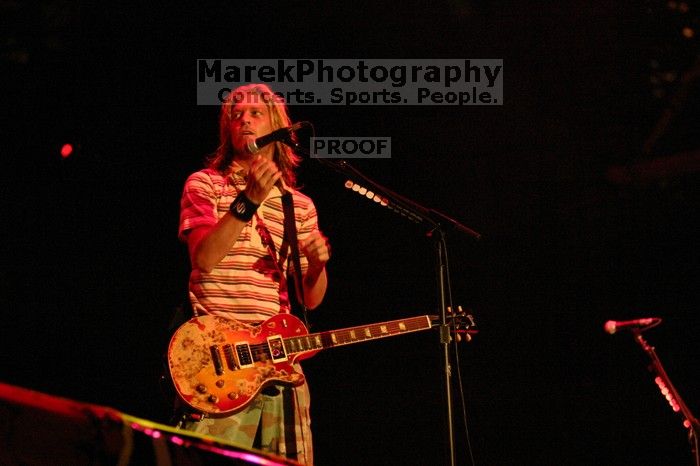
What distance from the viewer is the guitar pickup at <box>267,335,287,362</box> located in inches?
109

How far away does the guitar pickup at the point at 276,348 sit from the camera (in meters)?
2.78

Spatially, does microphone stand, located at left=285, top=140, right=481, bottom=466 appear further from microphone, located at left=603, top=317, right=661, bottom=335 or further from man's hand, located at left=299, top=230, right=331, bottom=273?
microphone, located at left=603, top=317, right=661, bottom=335

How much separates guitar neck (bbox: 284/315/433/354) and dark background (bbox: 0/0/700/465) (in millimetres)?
1213

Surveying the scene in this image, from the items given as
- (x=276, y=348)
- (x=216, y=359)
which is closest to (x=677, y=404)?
(x=276, y=348)

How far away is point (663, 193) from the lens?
5.39 meters

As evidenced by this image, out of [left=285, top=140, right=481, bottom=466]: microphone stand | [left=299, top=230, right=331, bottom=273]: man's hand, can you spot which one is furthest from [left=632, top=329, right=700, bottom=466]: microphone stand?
[left=299, top=230, right=331, bottom=273]: man's hand

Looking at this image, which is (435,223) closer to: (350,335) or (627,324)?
(350,335)

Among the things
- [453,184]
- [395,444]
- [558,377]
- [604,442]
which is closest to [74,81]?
[453,184]

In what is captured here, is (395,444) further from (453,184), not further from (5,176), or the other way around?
(5,176)

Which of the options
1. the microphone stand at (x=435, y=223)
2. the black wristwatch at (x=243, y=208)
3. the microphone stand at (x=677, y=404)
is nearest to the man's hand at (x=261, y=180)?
the black wristwatch at (x=243, y=208)

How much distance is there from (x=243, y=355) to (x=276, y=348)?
0.15 metres

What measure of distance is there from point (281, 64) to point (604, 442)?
3.26 metres

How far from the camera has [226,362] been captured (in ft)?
8.77

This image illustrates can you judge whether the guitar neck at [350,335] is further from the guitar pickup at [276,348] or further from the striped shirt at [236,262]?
the striped shirt at [236,262]
